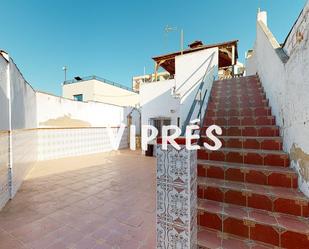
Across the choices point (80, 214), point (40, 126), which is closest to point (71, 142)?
point (40, 126)

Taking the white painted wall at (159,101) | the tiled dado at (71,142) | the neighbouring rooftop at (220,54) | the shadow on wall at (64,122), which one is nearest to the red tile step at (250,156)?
the white painted wall at (159,101)

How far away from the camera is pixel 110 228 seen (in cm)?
202

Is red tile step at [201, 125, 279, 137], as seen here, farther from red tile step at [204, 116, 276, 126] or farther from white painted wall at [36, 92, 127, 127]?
white painted wall at [36, 92, 127, 127]

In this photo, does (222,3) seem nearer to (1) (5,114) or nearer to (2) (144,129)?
(2) (144,129)

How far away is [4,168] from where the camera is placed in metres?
2.77

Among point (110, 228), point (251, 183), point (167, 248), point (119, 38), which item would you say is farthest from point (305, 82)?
point (119, 38)

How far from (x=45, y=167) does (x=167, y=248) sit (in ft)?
17.6

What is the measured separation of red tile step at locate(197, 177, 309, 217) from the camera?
1.53m

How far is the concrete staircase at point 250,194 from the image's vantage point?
4.69 feet

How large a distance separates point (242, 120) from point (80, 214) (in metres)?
3.15

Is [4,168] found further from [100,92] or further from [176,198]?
[100,92]

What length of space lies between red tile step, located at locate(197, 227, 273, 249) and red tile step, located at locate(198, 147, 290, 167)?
3.20 feet

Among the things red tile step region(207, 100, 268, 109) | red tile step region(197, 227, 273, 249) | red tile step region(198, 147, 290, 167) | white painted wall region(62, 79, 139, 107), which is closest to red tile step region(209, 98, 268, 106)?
red tile step region(207, 100, 268, 109)

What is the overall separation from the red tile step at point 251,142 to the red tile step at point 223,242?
1.30m
